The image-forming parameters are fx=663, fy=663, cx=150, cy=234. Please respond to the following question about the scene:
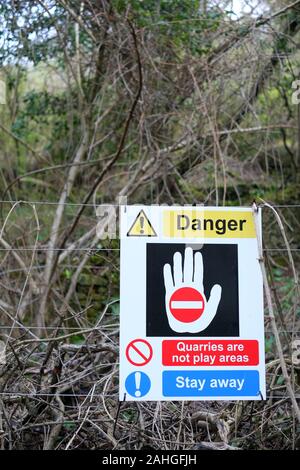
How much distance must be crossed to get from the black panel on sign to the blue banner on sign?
0.20 metres

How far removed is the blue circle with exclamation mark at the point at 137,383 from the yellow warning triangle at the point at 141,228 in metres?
0.71

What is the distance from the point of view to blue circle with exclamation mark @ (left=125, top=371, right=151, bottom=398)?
11.1ft

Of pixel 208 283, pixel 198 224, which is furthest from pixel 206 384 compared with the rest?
pixel 198 224

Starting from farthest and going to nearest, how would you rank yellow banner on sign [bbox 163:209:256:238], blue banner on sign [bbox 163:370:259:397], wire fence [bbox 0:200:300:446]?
wire fence [bbox 0:200:300:446], yellow banner on sign [bbox 163:209:256:238], blue banner on sign [bbox 163:370:259:397]

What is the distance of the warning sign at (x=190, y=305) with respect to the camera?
3379 millimetres

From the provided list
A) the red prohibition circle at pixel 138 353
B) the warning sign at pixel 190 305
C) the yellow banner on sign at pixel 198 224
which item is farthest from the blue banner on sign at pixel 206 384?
the yellow banner on sign at pixel 198 224

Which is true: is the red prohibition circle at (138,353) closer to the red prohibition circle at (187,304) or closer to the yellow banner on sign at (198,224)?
→ the red prohibition circle at (187,304)

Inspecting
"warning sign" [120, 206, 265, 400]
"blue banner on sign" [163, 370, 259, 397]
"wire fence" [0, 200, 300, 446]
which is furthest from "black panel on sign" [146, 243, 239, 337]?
"wire fence" [0, 200, 300, 446]

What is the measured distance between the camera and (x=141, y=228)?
136 inches

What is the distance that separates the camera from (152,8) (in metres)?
5.96

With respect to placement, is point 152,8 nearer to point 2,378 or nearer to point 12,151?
point 12,151

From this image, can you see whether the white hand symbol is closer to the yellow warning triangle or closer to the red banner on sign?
the red banner on sign
